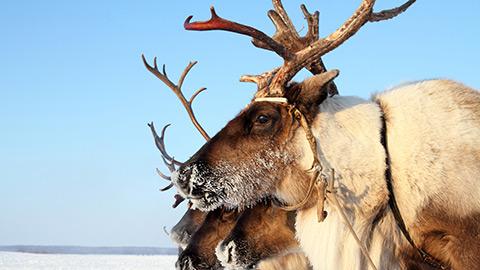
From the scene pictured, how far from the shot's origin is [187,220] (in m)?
8.03

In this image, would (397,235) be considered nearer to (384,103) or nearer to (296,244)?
(384,103)

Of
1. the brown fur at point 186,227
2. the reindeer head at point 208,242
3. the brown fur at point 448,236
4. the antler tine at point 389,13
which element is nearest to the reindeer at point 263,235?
the reindeer head at point 208,242

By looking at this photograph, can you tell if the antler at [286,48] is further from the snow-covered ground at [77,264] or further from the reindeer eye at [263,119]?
the snow-covered ground at [77,264]

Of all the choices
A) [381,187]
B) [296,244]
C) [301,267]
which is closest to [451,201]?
[381,187]

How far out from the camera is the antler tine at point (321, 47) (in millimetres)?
5031

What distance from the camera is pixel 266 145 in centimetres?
489

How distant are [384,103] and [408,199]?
78 cm

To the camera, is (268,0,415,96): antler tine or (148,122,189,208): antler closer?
(268,0,415,96): antler tine

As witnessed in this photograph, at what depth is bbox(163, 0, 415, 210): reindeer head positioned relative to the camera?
4.86 meters

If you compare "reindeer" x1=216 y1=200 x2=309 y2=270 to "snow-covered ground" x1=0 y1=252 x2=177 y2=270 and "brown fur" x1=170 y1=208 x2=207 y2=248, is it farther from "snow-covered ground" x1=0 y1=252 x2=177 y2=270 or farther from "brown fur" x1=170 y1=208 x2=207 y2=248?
"snow-covered ground" x1=0 y1=252 x2=177 y2=270

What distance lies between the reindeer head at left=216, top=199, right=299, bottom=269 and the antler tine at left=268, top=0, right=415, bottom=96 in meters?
1.10

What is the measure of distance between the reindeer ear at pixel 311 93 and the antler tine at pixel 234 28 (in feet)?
0.96

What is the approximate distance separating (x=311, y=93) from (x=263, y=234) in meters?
1.38

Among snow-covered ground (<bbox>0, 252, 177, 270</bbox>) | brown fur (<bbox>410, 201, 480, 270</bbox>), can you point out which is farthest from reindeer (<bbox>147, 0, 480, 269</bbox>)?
snow-covered ground (<bbox>0, 252, 177, 270</bbox>)
